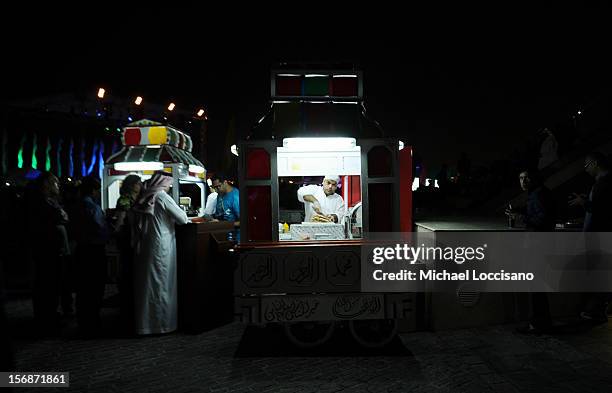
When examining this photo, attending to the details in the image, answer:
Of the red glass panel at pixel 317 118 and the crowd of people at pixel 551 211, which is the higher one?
the red glass panel at pixel 317 118

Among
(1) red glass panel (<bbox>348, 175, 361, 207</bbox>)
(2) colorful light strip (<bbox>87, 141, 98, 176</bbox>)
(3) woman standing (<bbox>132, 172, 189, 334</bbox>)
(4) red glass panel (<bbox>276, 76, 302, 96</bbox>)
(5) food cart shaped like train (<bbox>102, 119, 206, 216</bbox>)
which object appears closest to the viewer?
(4) red glass panel (<bbox>276, 76, 302, 96</bbox>)

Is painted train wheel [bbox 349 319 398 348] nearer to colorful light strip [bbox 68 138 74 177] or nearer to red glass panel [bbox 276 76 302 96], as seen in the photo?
red glass panel [bbox 276 76 302 96]

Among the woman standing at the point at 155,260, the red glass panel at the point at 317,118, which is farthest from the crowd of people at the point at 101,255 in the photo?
the red glass panel at the point at 317,118

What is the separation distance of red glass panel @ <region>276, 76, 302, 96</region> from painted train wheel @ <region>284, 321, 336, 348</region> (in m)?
2.70

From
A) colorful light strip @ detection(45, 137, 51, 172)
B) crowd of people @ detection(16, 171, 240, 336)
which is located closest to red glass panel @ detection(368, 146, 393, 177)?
crowd of people @ detection(16, 171, 240, 336)

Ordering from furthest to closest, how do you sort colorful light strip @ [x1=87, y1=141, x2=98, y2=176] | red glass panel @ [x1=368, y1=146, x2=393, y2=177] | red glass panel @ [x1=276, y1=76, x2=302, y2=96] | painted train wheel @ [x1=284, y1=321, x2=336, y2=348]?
colorful light strip @ [x1=87, y1=141, x2=98, y2=176] < red glass panel @ [x1=276, y1=76, x2=302, y2=96] < red glass panel @ [x1=368, y1=146, x2=393, y2=177] < painted train wheel @ [x1=284, y1=321, x2=336, y2=348]

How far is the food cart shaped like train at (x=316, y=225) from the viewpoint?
469 centimetres

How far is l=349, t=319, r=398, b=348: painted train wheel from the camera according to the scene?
5042 millimetres

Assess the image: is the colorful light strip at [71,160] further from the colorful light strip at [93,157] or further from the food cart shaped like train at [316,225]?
the food cart shaped like train at [316,225]

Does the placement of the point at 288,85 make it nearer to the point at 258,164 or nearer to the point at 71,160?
the point at 258,164

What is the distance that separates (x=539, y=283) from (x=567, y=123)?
376 inches

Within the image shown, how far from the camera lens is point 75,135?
2902 cm

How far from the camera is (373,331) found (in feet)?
17.1

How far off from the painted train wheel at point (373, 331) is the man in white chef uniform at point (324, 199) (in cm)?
182
